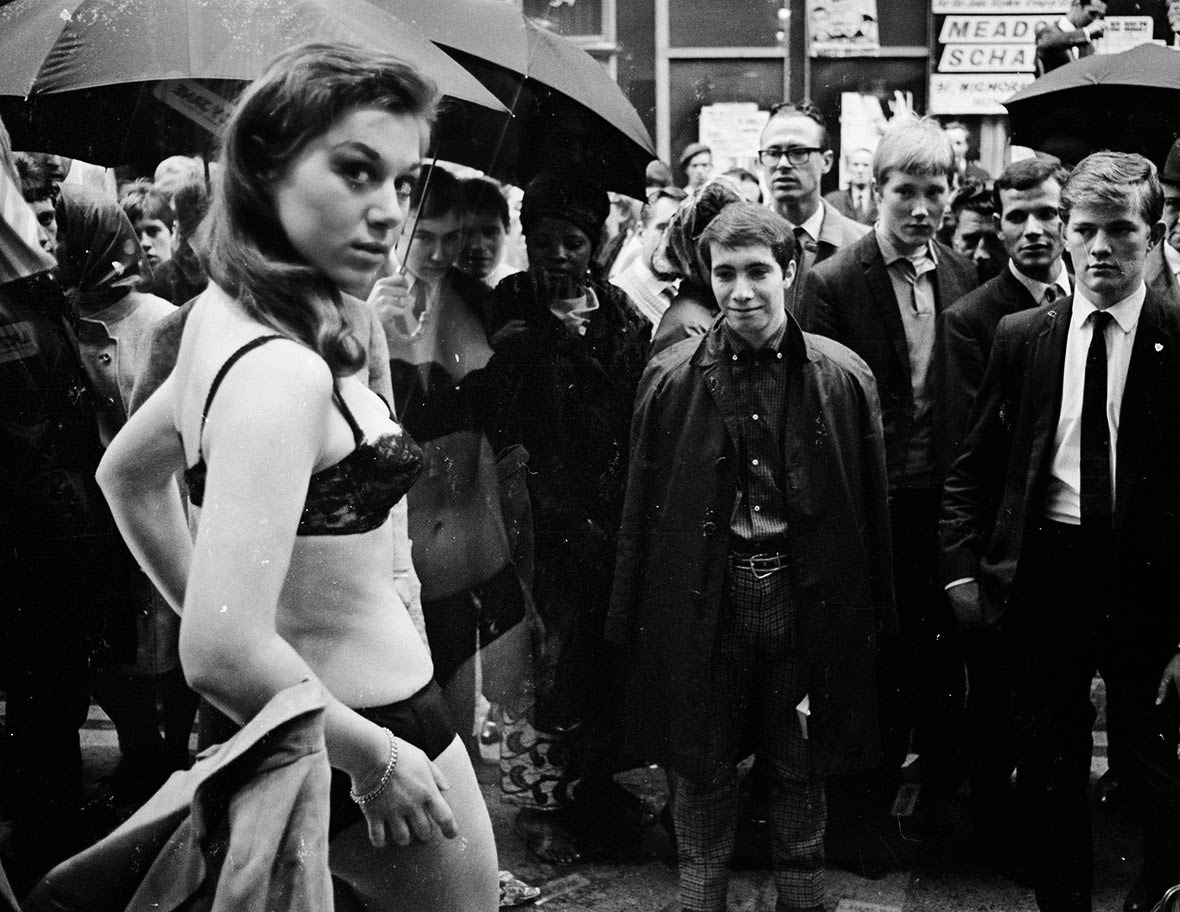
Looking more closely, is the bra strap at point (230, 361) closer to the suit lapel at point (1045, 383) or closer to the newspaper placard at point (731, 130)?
the suit lapel at point (1045, 383)

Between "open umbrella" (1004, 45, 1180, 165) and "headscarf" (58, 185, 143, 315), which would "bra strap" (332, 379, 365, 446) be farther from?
"open umbrella" (1004, 45, 1180, 165)

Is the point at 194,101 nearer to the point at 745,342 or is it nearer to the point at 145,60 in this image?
the point at 145,60

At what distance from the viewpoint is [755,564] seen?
3.24 metres

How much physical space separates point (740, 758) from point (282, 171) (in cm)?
201

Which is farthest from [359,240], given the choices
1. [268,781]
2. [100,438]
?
[100,438]

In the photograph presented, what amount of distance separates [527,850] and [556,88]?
2009mm

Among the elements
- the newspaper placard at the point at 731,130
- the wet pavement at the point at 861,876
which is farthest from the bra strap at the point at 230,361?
the newspaper placard at the point at 731,130

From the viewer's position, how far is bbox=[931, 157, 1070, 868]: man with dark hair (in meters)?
3.57

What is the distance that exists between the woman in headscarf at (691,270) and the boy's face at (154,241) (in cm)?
131

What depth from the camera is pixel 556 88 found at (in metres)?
3.25

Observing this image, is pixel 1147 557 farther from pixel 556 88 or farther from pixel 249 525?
pixel 249 525

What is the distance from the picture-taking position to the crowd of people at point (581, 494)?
1890 millimetres

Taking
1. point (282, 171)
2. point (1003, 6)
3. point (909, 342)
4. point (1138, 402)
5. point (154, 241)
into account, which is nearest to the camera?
point (282, 171)

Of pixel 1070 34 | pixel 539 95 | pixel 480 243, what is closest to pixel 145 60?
pixel 539 95
